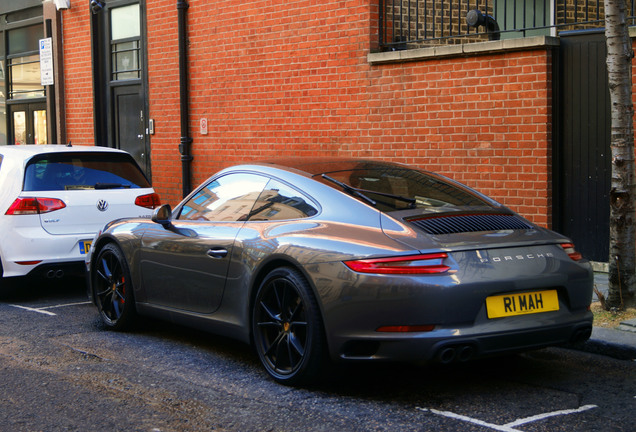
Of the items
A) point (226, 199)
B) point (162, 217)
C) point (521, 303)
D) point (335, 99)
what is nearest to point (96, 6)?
point (335, 99)

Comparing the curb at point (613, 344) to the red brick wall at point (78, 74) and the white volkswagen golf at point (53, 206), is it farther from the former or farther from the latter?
the red brick wall at point (78, 74)

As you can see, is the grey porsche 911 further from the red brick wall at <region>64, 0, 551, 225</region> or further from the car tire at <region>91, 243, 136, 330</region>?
the red brick wall at <region>64, 0, 551, 225</region>

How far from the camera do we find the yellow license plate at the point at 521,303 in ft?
15.8

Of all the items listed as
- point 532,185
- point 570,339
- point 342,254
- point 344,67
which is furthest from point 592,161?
point 342,254

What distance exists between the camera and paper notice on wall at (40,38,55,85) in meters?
17.0

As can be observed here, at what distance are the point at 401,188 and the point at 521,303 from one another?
3.87 feet

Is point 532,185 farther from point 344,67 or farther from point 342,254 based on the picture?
point 342,254

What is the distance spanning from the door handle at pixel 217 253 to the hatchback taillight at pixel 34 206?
10.4 ft

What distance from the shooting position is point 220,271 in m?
5.81

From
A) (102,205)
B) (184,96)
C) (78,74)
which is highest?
(78,74)

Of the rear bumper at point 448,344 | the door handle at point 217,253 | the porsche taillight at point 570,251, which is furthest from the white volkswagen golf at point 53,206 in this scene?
the porsche taillight at point 570,251

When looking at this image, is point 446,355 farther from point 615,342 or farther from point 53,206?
point 53,206

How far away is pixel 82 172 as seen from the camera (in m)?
8.80

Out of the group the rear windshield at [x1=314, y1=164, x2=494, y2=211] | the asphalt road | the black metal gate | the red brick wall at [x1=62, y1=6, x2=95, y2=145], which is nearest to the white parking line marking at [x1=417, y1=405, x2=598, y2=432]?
the asphalt road
